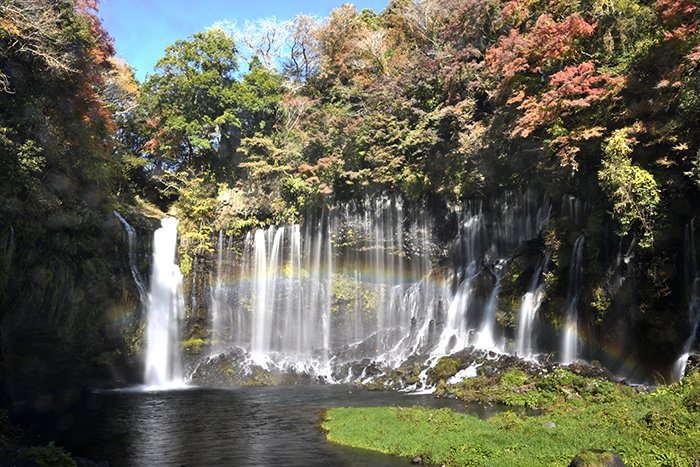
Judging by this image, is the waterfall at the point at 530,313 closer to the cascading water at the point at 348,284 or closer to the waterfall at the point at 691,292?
the cascading water at the point at 348,284

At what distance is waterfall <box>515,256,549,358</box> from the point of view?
2327 centimetres

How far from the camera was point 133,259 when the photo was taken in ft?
93.5

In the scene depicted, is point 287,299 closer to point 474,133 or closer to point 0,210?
point 474,133

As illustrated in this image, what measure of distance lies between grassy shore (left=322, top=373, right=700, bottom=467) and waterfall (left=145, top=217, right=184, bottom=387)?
616 inches

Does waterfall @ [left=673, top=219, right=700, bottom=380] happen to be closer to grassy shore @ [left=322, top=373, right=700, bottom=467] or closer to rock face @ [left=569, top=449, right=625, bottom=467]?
grassy shore @ [left=322, top=373, right=700, bottom=467]

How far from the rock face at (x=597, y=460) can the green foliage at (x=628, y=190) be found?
10.5 m

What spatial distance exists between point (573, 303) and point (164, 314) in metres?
21.2

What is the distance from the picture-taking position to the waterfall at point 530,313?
76.3 ft

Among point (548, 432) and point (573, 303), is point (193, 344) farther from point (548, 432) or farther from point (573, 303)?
point (548, 432)

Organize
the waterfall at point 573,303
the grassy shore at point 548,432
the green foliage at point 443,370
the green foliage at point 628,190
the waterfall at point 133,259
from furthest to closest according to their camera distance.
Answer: the waterfall at point 133,259 < the green foliage at point 443,370 < the waterfall at point 573,303 < the green foliage at point 628,190 < the grassy shore at point 548,432

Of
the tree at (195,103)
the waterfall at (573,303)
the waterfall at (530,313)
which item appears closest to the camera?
the waterfall at (573,303)

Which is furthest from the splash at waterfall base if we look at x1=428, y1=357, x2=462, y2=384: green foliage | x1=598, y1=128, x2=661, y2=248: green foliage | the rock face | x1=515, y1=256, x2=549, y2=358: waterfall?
the rock face

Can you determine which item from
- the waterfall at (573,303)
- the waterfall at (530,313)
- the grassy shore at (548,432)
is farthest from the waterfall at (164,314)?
the waterfall at (573,303)

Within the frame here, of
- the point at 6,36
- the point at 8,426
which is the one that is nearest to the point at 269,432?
the point at 8,426
